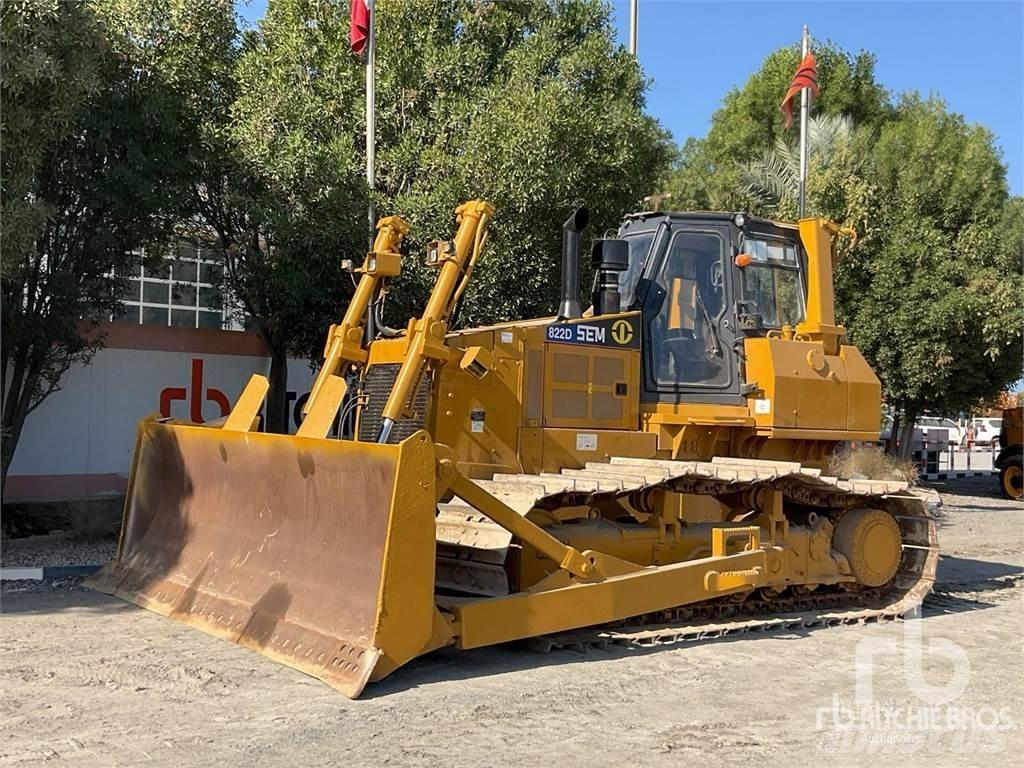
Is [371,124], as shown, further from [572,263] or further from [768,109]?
[768,109]

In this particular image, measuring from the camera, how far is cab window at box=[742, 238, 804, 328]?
8.40 meters

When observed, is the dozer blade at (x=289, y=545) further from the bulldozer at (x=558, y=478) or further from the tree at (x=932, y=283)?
the tree at (x=932, y=283)

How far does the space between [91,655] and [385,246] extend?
368 cm

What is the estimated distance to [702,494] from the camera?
315 inches

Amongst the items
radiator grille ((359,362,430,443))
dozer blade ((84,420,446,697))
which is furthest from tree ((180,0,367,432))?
radiator grille ((359,362,430,443))

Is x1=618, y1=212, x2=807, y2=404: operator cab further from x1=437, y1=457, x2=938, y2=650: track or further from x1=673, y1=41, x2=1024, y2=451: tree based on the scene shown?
x1=673, y1=41, x2=1024, y2=451: tree

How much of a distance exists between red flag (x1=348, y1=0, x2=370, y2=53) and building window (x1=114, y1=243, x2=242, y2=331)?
318 centimetres

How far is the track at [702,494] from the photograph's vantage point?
277 inches

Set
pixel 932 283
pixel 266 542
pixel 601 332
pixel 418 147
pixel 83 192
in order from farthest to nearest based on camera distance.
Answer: pixel 932 283 → pixel 418 147 → pixel 83 192 → pixel 601 332 → pixel 266 542

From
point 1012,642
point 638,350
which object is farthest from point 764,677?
point 638,350

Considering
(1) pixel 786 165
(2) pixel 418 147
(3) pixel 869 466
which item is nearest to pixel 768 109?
(1) pixel 786 165

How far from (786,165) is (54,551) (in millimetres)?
16151

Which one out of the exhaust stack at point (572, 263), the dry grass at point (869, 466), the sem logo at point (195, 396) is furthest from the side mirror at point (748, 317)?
the sem logo at point (195, 396)

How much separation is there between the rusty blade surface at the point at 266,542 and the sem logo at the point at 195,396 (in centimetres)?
481
